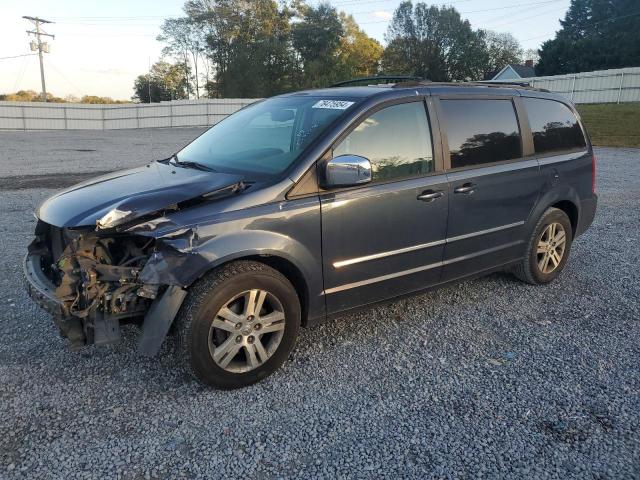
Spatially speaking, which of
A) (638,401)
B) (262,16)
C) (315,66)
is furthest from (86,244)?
(262,16)

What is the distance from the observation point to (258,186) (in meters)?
3.24

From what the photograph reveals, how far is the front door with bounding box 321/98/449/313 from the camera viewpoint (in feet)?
11.4

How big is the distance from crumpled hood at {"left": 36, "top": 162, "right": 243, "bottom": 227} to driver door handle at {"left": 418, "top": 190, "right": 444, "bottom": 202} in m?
1.33

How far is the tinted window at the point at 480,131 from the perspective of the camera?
160 inches

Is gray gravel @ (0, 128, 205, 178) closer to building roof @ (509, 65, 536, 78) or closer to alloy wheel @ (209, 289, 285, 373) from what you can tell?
alloy wheel @ (209, 289, 285, 373)

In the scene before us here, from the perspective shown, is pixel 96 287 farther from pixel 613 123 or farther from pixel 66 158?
pixel 613 123

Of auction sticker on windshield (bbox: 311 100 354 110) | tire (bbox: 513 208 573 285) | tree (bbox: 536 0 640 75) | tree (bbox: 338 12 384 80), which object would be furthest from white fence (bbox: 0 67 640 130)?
auction sticker on windshield (bbox: 311 100 354 110)

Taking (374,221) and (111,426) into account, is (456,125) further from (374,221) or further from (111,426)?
(111,426)

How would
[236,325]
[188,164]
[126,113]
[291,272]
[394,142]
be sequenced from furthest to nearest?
1. [126,113]
2. [188,164]
3. [394,142]
4. [291,272]
5. [236,325]

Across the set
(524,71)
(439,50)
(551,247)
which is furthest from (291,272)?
(439,50)

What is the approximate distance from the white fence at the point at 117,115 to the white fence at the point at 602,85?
63.1ft

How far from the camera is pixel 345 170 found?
328cm

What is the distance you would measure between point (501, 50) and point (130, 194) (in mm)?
80061

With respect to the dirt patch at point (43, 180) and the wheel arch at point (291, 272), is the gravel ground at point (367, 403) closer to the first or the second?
the wheel arch at point (291, 272)
